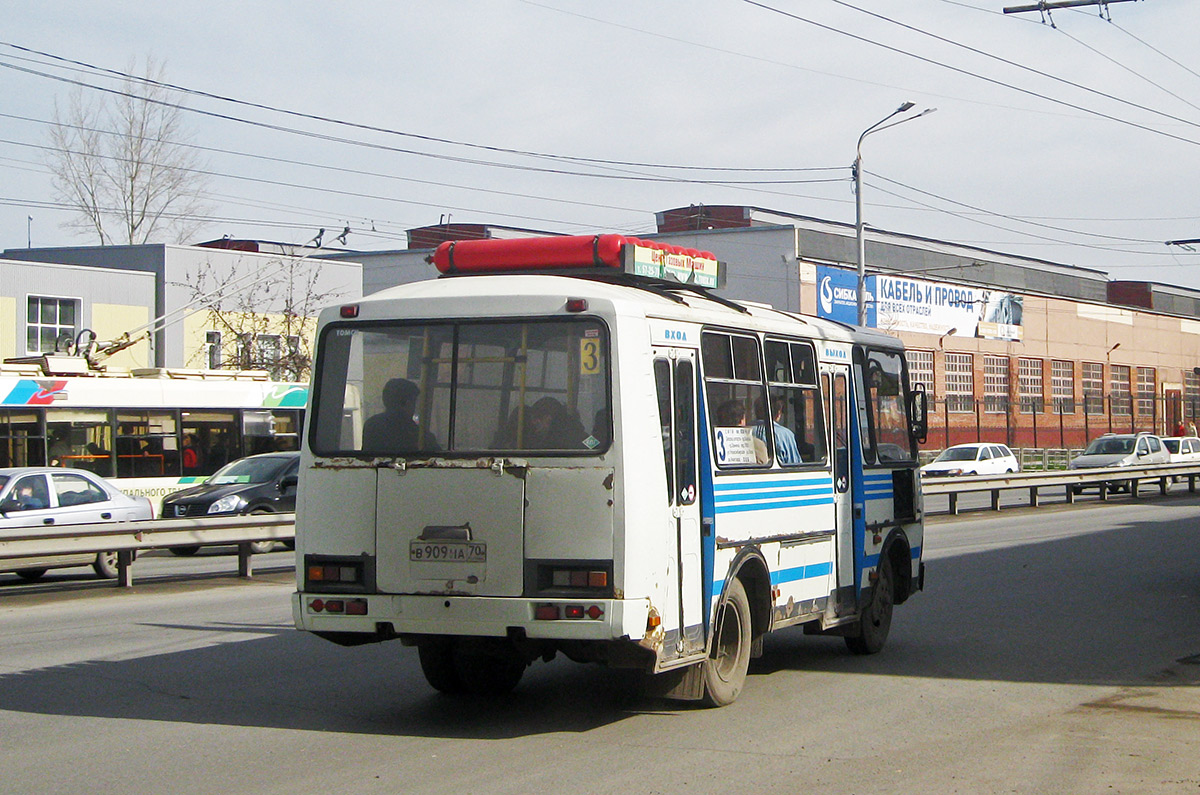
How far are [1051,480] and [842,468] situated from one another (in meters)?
23.3

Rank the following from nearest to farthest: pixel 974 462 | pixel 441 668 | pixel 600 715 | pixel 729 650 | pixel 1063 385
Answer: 1. pixel 600 715
2. pixel 729 650
3. pixel 441 668
4. pixel 974 462
5. pixel 1063 385

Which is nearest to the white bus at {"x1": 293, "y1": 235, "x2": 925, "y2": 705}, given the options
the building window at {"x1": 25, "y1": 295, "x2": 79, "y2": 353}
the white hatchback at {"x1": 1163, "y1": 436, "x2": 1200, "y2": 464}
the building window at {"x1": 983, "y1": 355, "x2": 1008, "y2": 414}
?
the building window at {"x1": 25, "y1": 295, "x2": 79, "y2": 353}

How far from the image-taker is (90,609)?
14617 mm

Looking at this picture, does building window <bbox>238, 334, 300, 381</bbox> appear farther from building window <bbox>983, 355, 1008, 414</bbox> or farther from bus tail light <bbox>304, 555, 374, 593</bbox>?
building window <bbox>983, 355, 1008, 414</bbox>

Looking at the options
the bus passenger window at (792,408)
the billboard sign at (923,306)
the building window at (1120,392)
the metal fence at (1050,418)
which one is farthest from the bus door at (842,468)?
the building window at (1120,392)

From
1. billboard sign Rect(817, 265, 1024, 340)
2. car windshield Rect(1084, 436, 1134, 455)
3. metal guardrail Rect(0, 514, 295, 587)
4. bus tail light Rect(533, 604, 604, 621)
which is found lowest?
metal guardrail Rect(0, 514, 295, 587)

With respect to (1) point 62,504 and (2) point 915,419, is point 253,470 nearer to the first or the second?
(1) point 62,504

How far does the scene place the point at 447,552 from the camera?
7910mm

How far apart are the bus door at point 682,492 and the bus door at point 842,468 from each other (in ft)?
7.95

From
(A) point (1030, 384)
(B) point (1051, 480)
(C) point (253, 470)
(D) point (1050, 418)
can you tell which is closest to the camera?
(C) point (253, 470)

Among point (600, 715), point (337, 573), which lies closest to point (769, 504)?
point (600, 715)

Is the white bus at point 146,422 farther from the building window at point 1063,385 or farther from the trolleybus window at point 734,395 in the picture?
the building window at point 1063,385

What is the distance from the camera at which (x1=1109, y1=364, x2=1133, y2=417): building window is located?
2950 inches

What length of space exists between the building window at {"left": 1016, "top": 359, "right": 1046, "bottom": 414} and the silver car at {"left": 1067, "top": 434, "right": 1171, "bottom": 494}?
27.3m
